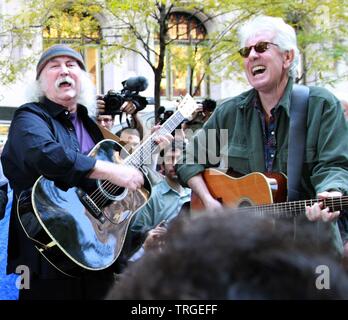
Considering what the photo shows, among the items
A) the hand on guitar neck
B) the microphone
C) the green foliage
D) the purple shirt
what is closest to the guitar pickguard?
the purple shirt

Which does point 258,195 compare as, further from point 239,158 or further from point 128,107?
point 128,107

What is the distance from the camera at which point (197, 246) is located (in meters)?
0.79

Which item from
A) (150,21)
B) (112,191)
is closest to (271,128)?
(112,191)

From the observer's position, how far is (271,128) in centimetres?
298

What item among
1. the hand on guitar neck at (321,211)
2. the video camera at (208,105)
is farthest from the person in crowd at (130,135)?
the hand on guitar neck at (321,211)

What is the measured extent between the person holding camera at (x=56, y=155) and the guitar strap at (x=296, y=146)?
726 mm

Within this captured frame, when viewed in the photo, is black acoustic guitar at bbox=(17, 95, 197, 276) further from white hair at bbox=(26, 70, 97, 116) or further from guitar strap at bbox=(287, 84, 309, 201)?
guitar strap at bbox=(287, 84, 309, 201)

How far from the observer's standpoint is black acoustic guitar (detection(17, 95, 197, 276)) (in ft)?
9.15

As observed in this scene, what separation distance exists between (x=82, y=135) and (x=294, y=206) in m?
1.21

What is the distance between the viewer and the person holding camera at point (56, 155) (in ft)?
9.04

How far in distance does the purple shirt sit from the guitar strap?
1.06m

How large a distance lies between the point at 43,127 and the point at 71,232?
0.52 meters

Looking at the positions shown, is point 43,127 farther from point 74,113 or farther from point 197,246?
point 197,246
